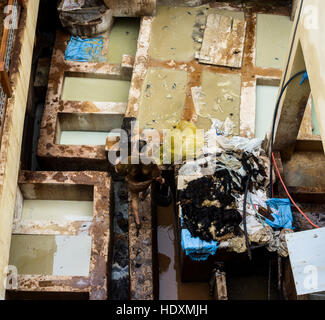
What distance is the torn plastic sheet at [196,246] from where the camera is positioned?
639 centimetres

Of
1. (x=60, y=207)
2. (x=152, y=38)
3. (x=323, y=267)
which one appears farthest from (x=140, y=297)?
(x=152, y=38)

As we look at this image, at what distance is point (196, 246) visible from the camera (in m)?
6.38

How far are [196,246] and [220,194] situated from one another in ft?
3.09

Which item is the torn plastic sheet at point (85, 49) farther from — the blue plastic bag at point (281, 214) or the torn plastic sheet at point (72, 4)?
the blue plastic bag at point (281, 214)

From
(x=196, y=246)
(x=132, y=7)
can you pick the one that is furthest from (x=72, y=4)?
(x=196, y=246)

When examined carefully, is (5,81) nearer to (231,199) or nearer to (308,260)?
(231,199)

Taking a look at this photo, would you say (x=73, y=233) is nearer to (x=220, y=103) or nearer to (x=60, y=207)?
(x=60, y=207)

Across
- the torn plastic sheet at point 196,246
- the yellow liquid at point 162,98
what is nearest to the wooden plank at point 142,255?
the torn plastic sheet at point 196,246

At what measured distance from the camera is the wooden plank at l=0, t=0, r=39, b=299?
614cm

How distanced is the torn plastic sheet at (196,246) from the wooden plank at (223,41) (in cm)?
372

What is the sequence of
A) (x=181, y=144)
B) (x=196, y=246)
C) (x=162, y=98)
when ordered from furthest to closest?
(x=162, y=98), (x=181, y=144), (x=196, y=246)

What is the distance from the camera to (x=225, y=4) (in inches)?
376

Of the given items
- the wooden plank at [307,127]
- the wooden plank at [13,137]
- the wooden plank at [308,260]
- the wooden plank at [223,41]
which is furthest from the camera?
the wooden plank at [223,41]

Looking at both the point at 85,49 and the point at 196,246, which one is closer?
the point at 196,246
